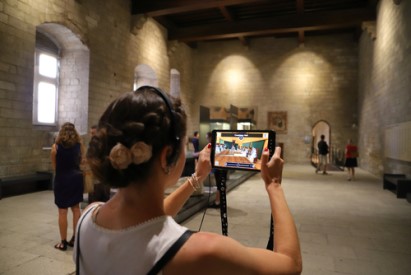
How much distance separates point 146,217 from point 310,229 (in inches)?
146

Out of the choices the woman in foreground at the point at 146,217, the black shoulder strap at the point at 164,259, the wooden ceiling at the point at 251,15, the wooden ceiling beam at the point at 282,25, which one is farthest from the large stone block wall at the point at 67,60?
the black shoulder strap at the point at 164,259

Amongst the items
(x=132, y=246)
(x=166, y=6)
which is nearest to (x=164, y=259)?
(x=132, y=246)

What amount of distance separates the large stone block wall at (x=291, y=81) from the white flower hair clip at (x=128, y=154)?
1343cm

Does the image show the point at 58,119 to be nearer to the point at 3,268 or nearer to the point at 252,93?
the point at 3,268

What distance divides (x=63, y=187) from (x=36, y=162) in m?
4.14

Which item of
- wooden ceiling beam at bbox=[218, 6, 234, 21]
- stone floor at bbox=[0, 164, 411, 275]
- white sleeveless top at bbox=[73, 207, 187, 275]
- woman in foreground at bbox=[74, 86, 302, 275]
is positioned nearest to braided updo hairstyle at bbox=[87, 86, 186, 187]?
woman in foreground at bbox=[74, 86, 302, 275]

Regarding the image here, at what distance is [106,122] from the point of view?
0.68 m

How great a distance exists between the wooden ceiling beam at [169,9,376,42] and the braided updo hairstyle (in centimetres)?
1119

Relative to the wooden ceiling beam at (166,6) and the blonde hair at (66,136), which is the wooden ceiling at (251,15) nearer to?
the wooden ceiling beam at (166,6)

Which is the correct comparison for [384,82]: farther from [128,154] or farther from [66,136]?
[128,154]

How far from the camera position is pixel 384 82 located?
8.38m

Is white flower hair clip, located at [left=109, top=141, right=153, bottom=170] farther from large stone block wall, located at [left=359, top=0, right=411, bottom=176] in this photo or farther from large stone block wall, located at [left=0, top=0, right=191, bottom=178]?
large stone block wall, located at [left=359, top=0, right=411, bottom=176]

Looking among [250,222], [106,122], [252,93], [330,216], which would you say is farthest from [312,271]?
[252,93]

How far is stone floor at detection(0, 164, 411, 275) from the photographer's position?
2.71 m
